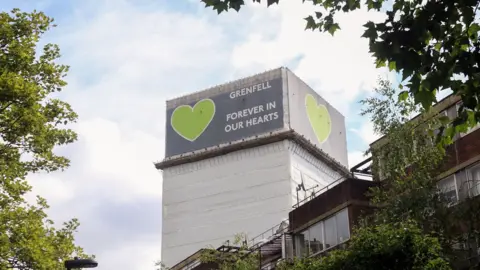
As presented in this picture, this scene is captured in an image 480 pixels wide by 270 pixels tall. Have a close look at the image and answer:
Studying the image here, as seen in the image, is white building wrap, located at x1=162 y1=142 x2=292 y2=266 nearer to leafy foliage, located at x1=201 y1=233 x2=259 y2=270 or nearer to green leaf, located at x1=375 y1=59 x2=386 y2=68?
leafy foliage, located at x1=201 y1=233 x2=259 y2=270

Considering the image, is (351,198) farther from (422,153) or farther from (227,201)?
(227,201)

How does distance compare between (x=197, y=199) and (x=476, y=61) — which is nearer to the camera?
(x=476, y=61)

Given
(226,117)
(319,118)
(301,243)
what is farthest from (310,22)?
(319,118)

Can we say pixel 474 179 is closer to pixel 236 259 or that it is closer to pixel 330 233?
pixel 330 233

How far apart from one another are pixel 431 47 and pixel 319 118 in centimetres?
8143

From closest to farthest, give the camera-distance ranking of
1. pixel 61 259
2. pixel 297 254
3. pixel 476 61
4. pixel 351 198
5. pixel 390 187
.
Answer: pixel 476 61, pixel 61 259, pixel 390 187, pixel 351 198, pixel 297 254

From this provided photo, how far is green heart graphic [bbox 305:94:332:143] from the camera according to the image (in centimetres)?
8856

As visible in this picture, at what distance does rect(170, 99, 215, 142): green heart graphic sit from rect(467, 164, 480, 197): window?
62248mm

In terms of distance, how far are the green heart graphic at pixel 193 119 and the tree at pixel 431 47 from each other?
3028 inches

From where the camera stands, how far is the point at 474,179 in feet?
83.3

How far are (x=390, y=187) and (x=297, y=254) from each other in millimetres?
8829

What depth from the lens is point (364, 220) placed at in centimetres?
2500

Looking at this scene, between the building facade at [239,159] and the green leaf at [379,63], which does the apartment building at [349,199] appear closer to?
the green leaf at [379,63]

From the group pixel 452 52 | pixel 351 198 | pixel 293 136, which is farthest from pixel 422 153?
pixel 293 136
